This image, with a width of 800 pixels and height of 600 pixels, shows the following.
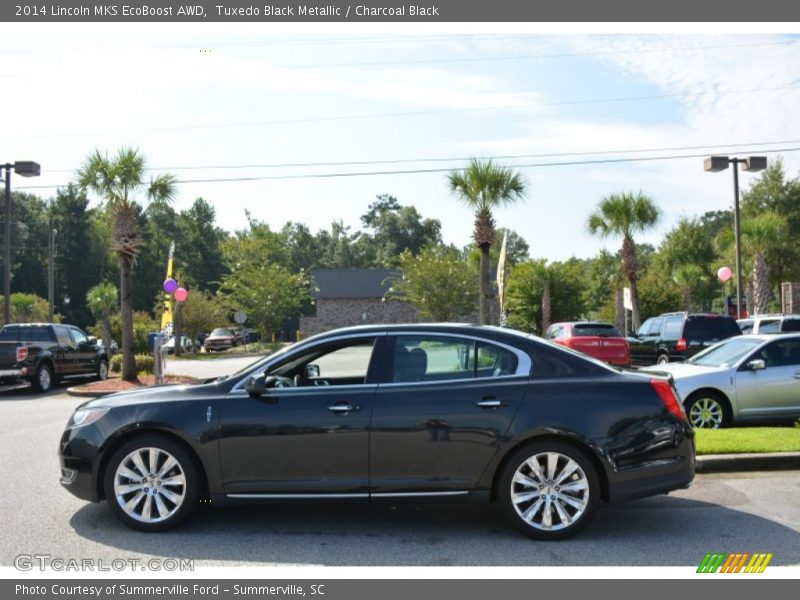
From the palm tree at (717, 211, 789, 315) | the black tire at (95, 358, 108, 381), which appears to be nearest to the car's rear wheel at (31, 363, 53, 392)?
the black tire at (95, 358, 108, 381)

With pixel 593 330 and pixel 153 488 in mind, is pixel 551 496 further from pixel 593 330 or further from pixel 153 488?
pixel 593 330

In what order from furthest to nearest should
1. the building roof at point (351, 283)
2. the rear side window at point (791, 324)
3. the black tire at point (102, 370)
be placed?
the building roof at point (351, 283) → the black tire at point (102, 370) → the rear side window at point (791, 324)

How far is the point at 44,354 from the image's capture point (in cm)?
1912

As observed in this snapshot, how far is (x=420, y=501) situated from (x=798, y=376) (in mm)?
7150

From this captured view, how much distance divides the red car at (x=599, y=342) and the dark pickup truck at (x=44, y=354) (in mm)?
12883

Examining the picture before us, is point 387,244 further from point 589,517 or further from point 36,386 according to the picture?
point 589,517

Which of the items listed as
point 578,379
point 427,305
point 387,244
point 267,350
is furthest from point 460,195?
point 387,244

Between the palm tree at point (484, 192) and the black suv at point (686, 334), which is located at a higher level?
the palm tree at point (484, 192)

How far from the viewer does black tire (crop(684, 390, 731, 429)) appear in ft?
34.4

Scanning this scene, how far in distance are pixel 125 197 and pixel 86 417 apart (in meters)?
14.8

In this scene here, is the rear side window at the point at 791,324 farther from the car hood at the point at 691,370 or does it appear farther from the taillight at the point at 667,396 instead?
the taillight at the point at 667,396

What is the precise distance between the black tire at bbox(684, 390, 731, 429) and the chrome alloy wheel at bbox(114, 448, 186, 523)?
7303 mm

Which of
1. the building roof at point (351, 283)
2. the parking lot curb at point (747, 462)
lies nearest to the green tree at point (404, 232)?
the building roof at point (351, 283)

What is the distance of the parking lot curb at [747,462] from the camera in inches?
318
